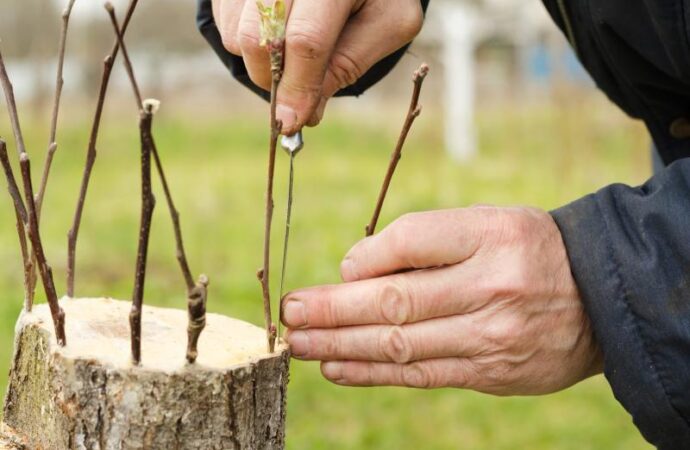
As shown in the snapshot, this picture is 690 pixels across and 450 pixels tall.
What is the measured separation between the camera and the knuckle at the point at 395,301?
4.55 ft

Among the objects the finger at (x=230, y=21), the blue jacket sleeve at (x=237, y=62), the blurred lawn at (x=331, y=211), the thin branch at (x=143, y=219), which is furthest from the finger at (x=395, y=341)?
the blurred lawn at (x=331, y=211)

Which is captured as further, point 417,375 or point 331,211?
point 331,211

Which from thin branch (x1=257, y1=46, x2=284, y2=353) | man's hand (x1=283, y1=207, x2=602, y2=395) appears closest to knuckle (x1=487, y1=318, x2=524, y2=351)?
man's hand (x1=283, y1=207, x2=602, y2=395)

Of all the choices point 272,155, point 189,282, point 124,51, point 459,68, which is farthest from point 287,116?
point 459,68

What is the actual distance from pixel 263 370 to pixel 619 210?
66 cm

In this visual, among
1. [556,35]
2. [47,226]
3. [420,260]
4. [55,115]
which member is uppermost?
[556,35]

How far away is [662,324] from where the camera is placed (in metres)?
1.35

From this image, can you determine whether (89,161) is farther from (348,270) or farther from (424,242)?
(424,242)

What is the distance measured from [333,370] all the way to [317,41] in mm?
569

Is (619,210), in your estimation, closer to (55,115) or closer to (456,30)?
(55,115)

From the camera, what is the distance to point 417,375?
1446 mm

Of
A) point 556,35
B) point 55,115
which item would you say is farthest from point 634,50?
point 556,35

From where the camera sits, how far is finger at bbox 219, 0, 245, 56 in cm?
154

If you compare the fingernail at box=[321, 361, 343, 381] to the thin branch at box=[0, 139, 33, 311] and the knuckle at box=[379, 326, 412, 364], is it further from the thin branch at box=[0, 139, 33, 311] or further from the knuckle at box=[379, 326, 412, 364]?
the thin branch at box=[0, 139, 33, 311]
